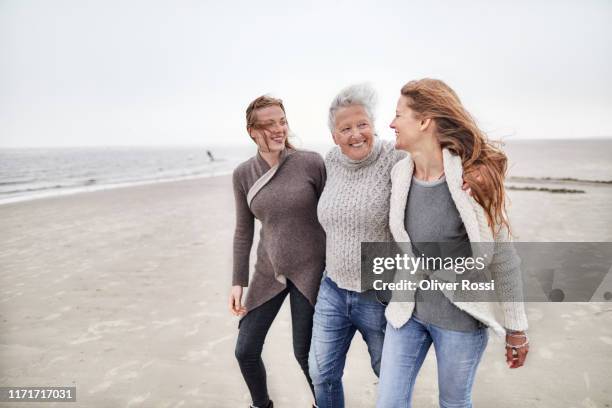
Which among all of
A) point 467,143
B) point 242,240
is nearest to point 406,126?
point 467,143

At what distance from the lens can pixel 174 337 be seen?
168 inches

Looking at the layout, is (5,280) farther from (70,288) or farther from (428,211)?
(428,211)

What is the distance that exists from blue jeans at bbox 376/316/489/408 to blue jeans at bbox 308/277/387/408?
185mm

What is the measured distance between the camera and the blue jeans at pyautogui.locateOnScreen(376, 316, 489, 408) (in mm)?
1891

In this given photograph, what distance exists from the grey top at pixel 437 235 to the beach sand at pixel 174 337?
1.55 metres

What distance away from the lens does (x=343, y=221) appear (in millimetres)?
2240

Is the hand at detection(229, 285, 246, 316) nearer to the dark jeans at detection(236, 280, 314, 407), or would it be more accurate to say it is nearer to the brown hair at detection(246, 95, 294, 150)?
the dark jeans at detection(236, 280, 314, 407)

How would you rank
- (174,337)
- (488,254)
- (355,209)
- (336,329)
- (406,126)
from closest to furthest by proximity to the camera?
(488,254)
(406,126)
(355,209)
(336,329)
(174,337)

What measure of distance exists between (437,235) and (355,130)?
75 centimetres

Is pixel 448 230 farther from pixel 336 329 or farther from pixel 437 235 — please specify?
pixel 336 329

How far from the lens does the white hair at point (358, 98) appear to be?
2227mm

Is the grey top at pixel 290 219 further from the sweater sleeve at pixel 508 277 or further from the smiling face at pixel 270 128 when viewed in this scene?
the sweater sleeve at pixel 508 277

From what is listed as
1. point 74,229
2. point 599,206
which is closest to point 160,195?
point 74,229

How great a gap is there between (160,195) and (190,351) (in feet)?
41.3
